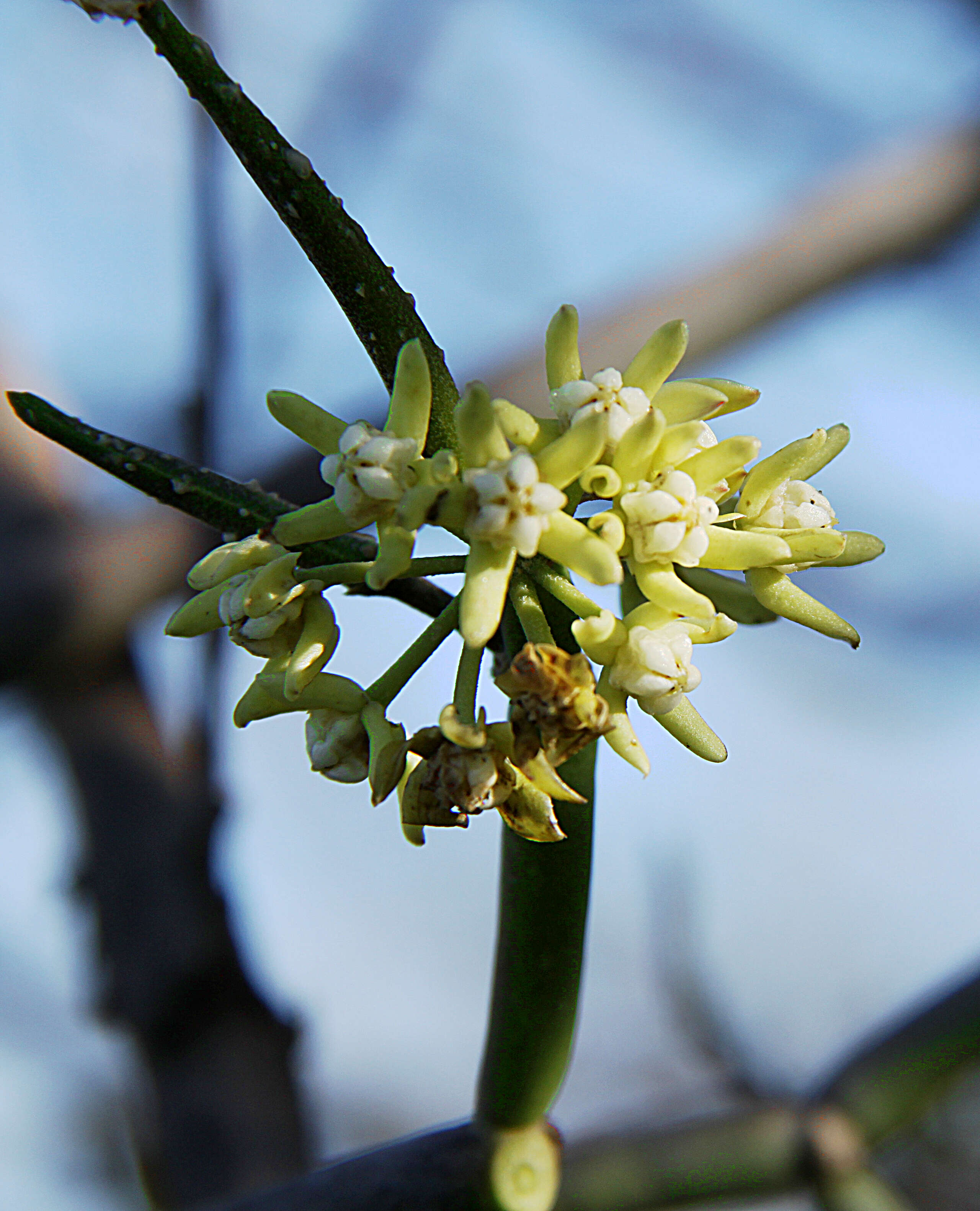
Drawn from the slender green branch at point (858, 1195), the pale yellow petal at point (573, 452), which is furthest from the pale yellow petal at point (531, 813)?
the slender green branch at point (858, 1195)

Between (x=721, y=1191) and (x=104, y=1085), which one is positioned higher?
(x=721, y=1191)

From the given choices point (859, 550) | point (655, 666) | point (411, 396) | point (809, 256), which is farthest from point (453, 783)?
point (809, 256)

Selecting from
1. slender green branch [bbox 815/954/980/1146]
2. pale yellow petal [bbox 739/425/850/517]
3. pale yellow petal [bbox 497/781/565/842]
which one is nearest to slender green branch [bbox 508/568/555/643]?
pale yellow petal [bbox 497/781/565/842]

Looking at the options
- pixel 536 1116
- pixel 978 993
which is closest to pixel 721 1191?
pixel 978 993

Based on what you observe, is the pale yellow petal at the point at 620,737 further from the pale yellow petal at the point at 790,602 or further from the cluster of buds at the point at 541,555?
the pale yellow petal at the point at 790,602

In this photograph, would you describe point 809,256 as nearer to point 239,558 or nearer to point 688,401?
point 688,401

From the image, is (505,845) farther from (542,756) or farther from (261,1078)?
(261,1078)
